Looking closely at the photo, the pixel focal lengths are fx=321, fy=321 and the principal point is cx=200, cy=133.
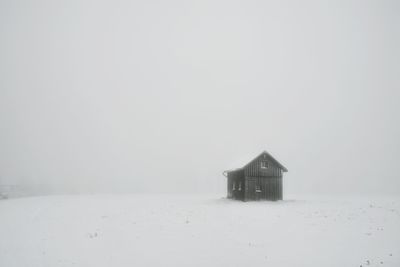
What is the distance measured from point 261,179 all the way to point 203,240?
28628 mm

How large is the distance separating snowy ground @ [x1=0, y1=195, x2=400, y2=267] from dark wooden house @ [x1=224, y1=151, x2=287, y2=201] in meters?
18.4

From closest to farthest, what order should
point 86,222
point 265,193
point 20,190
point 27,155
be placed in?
point 86,222 < point 265,193 < point 20,190 < point 27,155

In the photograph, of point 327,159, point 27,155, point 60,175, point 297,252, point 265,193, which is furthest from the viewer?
point 27,155

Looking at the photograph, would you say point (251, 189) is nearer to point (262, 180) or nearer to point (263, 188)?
point (263, 188)

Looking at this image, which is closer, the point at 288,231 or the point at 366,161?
the point at 288,231

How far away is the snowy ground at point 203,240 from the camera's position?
50.5ft

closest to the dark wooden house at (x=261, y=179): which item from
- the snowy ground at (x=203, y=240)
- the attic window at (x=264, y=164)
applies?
the attic window at (x=264, y=164)

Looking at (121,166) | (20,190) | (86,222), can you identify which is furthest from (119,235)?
(121,166)

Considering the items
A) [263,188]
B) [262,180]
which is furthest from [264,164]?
[263,188]

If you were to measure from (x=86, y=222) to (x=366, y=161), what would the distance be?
145705 millimetres

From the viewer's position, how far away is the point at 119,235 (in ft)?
65.6

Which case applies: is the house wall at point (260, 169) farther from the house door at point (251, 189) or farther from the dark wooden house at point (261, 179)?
the house door at point (251, 189)

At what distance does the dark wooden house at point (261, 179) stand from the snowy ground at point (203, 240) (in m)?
18.4

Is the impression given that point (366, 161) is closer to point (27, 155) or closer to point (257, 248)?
point (257, 248)
